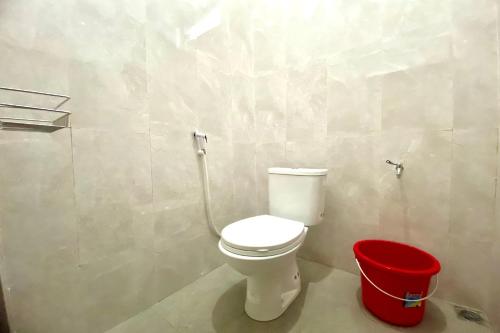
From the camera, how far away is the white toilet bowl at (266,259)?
83cm

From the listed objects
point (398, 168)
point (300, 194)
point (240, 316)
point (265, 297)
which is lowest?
point (240, 316)

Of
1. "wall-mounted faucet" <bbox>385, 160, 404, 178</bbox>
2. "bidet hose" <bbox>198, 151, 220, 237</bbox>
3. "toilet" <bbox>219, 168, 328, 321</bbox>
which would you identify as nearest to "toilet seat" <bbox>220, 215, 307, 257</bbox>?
"toilet" <bbox>219, 168, 328, 321</bbox>

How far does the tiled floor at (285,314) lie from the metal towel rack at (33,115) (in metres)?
0.86

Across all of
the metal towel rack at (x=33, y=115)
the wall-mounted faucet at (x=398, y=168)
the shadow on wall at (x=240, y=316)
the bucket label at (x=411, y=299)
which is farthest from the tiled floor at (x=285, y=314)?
the metal towel rack at (x=33, y=115)

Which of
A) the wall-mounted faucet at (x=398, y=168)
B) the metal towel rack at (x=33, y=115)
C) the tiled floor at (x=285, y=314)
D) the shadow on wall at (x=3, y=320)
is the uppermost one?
the metal towel rack at (x=33, y=115)

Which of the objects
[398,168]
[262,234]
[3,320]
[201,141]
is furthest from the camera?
[201,141]

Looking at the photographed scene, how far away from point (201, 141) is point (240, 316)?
0.89 m

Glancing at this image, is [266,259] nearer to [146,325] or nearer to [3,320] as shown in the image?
[146,325]

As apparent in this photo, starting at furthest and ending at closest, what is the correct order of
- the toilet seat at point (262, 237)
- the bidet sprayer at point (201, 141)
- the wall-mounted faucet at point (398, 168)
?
the bidet sprayer at point (201, 141)
the wall-mounted faucet at point (398, 168)
the toilet seat at point (262, 237)

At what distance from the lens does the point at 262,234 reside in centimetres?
94

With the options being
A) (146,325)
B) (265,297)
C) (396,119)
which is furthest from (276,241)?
(396,119)

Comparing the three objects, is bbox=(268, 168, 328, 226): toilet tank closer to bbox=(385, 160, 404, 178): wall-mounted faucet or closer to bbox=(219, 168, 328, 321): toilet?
bbox=(219, 168, 328, 321): toilet

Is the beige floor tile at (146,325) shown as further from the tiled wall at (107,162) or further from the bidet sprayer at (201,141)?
the bidet sprayer at (201,141)

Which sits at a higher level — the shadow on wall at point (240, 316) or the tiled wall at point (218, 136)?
the tiled wall at point (218, 136)
